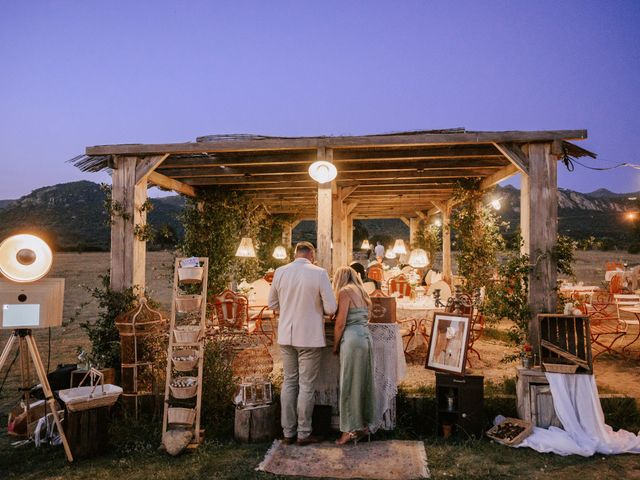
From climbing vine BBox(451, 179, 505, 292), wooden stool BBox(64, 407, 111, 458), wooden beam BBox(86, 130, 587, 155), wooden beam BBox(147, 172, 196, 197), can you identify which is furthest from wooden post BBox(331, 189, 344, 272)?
wooden stool BBox(64, 407, 111, 458)

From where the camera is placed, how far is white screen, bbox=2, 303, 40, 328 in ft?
12.1

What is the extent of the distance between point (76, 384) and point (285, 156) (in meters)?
3.87

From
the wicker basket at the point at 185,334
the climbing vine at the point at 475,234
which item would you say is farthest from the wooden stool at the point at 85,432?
the climbing vine at the point at 475,234

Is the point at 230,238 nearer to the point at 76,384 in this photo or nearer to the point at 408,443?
the point at 76,384

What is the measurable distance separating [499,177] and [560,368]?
12.7ft

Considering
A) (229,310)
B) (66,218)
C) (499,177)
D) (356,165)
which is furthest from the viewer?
(66,218)

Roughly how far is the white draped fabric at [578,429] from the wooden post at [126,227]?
14.8ft

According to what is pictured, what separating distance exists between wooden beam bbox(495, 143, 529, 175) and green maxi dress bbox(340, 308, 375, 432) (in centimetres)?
252

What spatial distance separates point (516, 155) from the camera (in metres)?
5.02

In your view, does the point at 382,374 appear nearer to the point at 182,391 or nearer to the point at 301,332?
the point at 301,332

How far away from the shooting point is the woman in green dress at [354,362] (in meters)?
3.90

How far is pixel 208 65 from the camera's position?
2803 inches

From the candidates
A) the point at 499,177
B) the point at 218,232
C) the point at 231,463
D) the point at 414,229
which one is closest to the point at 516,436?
the point at 231,463

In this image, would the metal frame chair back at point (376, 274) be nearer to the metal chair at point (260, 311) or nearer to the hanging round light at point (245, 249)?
the metal chair at point (260, 311)
